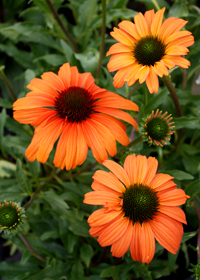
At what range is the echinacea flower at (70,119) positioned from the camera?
0.70 metres

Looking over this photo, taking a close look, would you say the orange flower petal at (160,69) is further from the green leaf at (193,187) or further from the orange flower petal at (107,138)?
the green leaf at (193,187)

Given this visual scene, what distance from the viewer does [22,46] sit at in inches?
71.6

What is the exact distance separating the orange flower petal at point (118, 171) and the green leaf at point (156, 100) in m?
0.37

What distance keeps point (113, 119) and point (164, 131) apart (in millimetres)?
161

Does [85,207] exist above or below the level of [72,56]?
below

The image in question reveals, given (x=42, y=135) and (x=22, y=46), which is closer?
(x=42, y=135)

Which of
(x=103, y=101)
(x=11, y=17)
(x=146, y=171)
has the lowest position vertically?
(x=146, y=171)

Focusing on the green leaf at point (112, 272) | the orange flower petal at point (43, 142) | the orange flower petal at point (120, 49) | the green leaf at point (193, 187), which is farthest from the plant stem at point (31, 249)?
the orange flower petal at point (120, 49)

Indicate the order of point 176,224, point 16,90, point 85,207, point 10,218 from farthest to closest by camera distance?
point 16,90 < point 85,207 < point 10,218 < point 176,224

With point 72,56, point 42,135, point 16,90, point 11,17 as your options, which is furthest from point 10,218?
point 11,17

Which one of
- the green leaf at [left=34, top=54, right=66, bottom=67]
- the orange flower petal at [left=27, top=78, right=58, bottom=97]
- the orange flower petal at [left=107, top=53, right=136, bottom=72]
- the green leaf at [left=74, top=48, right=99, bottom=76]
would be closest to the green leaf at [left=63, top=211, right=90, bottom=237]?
the orange flower petal at [left=27, top=78, right=58, bottom=97]

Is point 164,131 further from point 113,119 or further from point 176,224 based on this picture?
point 176,224

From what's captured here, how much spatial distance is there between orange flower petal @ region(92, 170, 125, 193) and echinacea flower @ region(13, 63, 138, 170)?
0.20 ft

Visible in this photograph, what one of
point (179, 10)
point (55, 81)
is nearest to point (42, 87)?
point (55, 81)
